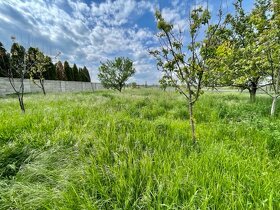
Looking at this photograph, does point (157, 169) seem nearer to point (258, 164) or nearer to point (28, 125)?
point (258, 164)

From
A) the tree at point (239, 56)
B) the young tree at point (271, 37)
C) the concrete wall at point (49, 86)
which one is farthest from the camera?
the concrete wall at point (49, 86)

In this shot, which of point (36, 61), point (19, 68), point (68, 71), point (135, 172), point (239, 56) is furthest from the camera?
point (68, 71)

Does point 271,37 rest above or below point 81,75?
below

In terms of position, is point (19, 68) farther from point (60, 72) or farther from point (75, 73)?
point (75, 73)

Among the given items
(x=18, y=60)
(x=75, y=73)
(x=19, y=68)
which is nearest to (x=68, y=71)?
(x=75, y=73)

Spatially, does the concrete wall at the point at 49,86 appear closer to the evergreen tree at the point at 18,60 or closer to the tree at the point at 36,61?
the tree at the point at 36,61

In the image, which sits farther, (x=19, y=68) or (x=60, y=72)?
(x=60, y=72)

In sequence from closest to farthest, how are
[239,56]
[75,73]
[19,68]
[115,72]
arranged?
[239,56], [19,68], [115,72], [75,73]

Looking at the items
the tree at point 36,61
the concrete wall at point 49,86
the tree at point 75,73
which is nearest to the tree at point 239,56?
the tree at point 36,61

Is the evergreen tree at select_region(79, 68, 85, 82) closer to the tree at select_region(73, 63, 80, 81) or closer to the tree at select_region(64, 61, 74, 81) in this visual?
the tree at select_region(73, 63, 80, 81)

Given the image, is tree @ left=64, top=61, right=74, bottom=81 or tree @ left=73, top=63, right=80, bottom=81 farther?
tree @ left=73, top=63, right=80, bottom=81

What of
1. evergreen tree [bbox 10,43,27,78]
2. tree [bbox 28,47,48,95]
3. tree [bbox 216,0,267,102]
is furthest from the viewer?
tree [bbox 28,47,48,95]

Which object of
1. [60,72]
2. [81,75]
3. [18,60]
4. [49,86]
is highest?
[81,75]

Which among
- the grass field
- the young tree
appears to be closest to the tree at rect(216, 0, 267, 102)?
the young tree
